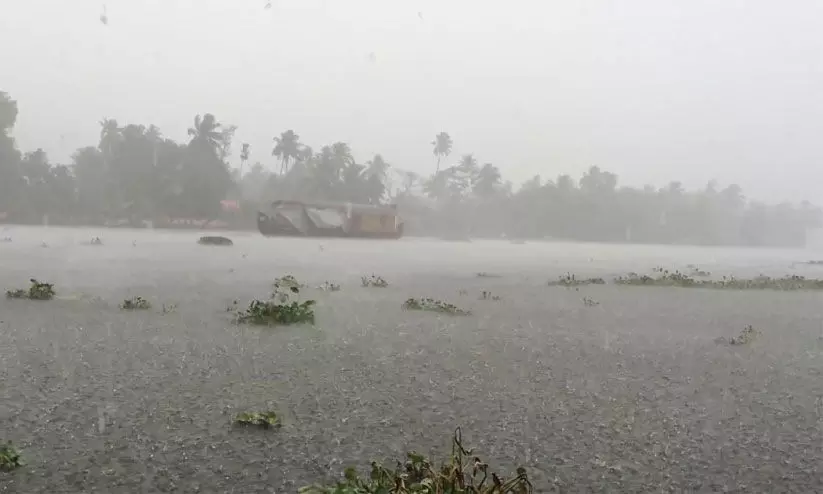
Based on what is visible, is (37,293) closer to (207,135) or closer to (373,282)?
(373,282)

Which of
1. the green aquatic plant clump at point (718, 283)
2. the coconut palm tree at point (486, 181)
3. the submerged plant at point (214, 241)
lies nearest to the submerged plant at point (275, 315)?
the green aquatic plant clump at point (718, 283)

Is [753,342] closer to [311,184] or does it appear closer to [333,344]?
[333,344]

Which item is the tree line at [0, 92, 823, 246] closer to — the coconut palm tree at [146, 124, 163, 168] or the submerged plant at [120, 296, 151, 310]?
the coconut palm tree at [146, 124, 163, 168]

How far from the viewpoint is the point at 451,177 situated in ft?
130

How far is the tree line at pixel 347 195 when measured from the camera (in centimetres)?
2322

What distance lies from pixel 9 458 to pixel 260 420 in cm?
116

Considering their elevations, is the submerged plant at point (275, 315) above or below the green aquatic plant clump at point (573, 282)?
below

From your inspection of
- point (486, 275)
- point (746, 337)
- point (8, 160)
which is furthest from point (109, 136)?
point (746, 337)

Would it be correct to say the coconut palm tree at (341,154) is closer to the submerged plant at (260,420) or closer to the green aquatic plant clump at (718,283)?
the green aquatic plant clump at (718,283)

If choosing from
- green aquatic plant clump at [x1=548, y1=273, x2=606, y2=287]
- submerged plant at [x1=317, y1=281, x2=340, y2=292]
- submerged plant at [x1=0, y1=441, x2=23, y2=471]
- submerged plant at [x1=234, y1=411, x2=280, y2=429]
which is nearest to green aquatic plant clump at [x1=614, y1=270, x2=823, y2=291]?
green aquatic plant clump at [x1=548, y1=273, x2=606, y2=287]

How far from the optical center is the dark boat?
88.3 feet

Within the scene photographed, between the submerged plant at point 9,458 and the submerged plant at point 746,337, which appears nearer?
the submerged plant at point 9,458

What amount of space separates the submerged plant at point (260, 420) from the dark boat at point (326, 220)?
906 inches

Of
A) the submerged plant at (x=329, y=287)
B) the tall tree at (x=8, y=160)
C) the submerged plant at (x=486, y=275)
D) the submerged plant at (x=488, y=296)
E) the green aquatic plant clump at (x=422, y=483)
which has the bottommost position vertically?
the green aquatic plant clump at (x=422, y=483)
